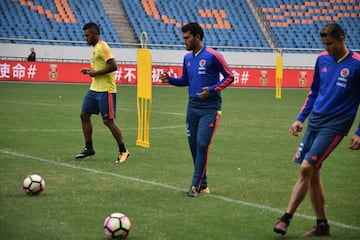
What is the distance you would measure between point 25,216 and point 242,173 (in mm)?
4651

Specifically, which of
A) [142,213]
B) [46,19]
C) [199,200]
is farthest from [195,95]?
[46,19]

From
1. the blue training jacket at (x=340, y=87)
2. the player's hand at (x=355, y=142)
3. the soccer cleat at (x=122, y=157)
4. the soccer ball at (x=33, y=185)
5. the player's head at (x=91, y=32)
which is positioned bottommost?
the soccer ball at (x=33, y=185)

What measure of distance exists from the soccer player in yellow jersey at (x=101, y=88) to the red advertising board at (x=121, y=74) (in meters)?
21.2

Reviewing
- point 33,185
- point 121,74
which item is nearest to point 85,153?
point 33,185

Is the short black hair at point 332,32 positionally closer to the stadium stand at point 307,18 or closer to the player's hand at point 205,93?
the player's hand at point 205,93

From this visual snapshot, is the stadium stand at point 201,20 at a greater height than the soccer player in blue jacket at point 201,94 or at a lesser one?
greater

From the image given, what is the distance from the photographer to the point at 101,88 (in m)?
13.2

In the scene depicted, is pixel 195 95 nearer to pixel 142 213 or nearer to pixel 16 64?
pixel 142 213

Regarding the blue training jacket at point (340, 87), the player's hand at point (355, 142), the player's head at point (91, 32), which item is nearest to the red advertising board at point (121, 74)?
the player's head at point (91, 32)

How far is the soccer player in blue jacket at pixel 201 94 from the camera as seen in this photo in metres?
10.1

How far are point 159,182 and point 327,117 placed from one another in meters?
3.92

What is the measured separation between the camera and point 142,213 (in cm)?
885

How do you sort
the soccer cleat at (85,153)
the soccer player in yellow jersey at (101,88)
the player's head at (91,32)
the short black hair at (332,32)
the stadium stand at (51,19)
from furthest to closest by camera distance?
the stadium stand at (51,19), the soccer cleat at (85,153), the soccer player in yellow jersey at (101,88), the player's head at (91,32), the short black hair at (332,32)

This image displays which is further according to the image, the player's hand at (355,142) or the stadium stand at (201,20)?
the stadium stand at (201,20)
